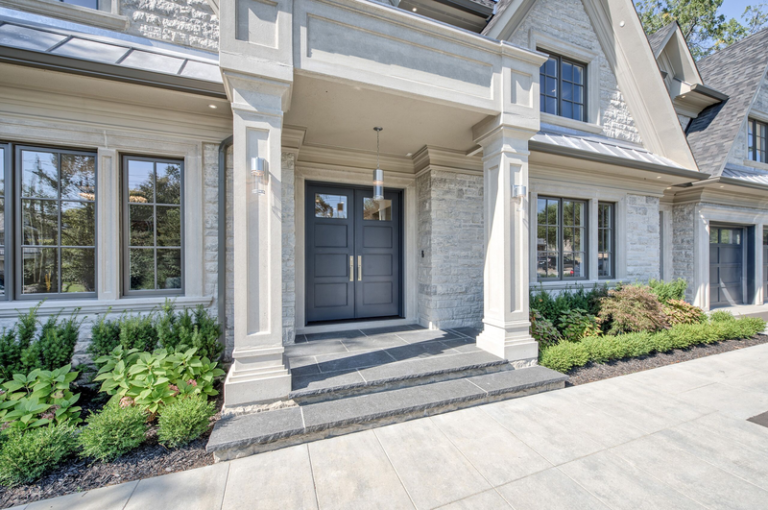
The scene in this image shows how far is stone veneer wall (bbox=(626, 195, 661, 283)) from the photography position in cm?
704

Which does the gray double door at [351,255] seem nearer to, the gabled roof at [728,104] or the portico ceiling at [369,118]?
the portico ceiling at [369,118]

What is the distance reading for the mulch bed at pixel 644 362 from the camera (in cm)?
421

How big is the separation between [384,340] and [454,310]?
148cm

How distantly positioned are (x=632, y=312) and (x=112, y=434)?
6.95 m

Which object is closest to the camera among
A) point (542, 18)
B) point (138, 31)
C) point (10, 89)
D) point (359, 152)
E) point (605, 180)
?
point (10, 89)

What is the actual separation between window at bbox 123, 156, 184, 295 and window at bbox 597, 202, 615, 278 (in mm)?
7892

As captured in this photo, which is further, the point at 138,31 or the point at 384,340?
the point at 384,340

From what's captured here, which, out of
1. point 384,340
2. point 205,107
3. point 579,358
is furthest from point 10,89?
point 579,358

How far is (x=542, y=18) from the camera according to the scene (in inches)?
247

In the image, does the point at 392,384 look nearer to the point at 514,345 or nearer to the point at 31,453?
the point at 514,345

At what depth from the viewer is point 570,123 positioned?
6484 millimetres

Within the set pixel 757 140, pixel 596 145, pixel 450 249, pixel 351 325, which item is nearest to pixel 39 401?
pixel 351 325

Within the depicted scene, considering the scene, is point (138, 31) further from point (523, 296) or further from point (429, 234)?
point (523, 296)

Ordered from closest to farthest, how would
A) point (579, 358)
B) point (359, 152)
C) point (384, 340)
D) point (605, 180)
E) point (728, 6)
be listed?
point (579, 358), point (384, 340), point (359, 152), point (605, 180), point (728, 6)
